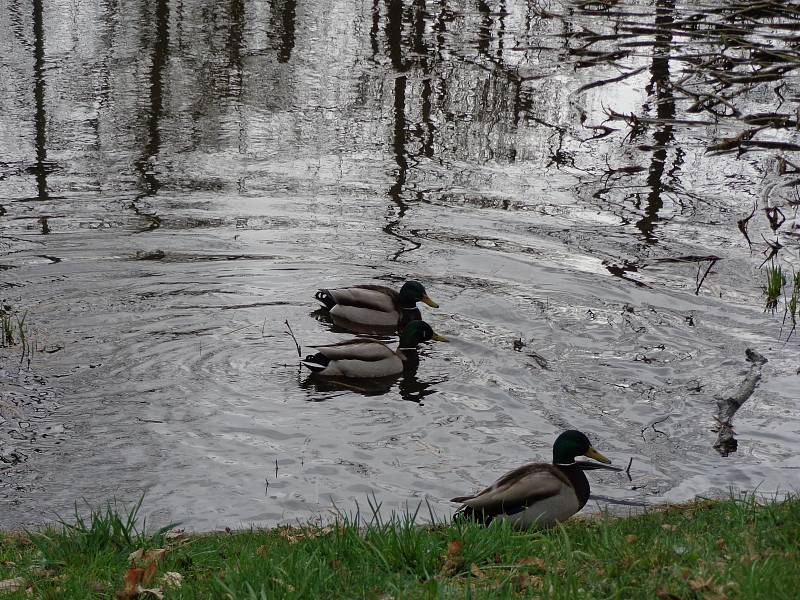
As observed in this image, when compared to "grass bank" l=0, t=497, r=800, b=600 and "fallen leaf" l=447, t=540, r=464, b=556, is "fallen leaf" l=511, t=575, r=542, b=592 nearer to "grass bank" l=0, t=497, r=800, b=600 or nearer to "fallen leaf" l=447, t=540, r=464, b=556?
"grass bank" l=0, t=497, r=800, b=600

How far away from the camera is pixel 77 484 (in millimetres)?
6898

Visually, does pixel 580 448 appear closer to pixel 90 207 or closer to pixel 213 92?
pixel 90 207

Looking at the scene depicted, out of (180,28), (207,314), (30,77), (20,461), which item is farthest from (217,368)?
(180,28)

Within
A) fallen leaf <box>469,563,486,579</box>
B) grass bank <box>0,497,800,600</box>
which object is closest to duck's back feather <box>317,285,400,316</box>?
grass bank <box>0,497,800,600</box>

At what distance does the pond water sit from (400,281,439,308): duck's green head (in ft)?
1.02

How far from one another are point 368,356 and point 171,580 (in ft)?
14.7

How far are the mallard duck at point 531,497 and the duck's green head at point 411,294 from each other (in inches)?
138

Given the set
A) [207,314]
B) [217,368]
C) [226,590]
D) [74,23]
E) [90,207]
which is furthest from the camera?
[74,23]

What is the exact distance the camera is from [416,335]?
9570mm

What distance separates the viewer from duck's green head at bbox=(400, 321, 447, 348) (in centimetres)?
949

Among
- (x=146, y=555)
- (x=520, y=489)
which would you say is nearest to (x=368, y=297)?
(x=520, y=489)

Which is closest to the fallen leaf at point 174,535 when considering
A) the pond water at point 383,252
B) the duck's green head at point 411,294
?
the pond water at point 383,252

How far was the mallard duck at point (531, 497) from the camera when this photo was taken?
632 centimetres

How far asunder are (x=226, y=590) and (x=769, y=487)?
426 cm
